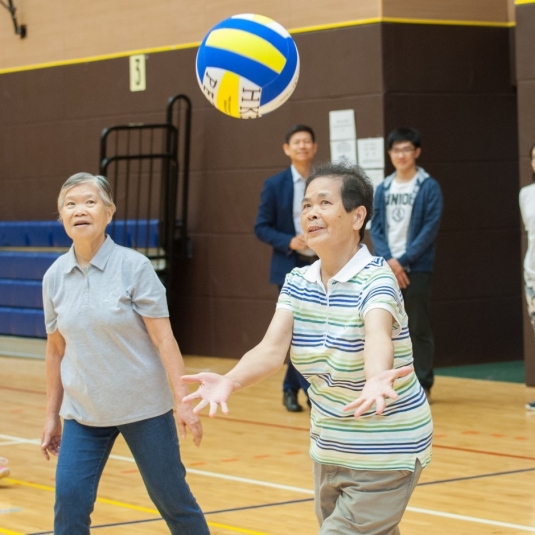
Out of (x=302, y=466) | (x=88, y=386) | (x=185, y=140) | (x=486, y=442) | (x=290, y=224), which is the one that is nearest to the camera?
(x=88, y=386)

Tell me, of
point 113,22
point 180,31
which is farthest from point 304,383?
point 113,22

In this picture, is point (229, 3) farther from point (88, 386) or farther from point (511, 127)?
point (88, 386)

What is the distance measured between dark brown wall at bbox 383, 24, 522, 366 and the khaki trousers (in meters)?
5.51

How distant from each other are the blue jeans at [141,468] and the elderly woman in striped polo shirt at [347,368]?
2.13ft

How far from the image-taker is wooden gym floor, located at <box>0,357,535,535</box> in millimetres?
4246

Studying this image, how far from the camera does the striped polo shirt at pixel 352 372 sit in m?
2.54

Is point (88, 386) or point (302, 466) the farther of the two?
point (302, 466)

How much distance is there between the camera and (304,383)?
5.98 metres

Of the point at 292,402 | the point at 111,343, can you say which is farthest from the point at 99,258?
the point at 292,402

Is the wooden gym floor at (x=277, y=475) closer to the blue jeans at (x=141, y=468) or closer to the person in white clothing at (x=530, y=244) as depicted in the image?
the person in white clothing at (x=530, y=244)

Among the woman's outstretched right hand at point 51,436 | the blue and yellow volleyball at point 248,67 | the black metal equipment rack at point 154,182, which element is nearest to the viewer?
the woman's outstretched right hand at point 51,436

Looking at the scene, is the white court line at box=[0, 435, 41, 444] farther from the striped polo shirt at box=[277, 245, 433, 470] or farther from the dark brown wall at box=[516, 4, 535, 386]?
the striped polo shirt at box=[277, 245, 433, 470]

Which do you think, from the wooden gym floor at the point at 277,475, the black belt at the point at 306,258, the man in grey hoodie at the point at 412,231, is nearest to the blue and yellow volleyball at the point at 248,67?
the black belt at the point at 306,258

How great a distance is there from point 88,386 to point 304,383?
2.88 m
